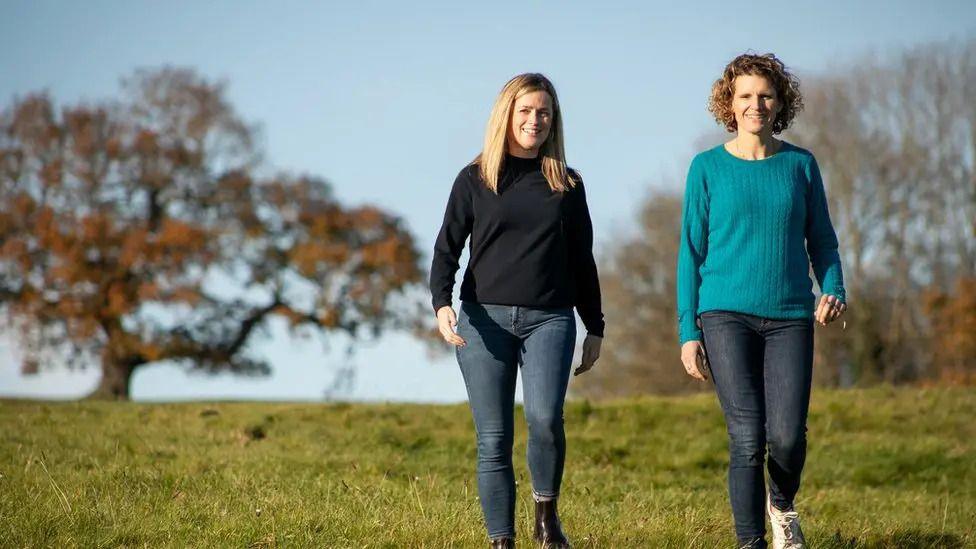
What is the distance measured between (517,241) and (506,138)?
0.56m

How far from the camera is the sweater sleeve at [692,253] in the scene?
589 cm

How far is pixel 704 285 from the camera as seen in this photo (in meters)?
5.91

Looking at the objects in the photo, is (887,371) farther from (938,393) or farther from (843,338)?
(938,393)

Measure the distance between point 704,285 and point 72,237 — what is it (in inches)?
1155

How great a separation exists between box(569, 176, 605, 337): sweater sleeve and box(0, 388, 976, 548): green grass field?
1370 millimetres

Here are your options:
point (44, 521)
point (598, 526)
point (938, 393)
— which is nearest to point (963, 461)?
point (938, 393)

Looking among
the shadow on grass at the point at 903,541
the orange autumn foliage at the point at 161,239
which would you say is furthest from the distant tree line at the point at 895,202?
the shadow on grass at the point at 903,541

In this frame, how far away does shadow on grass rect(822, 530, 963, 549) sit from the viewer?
7.34m

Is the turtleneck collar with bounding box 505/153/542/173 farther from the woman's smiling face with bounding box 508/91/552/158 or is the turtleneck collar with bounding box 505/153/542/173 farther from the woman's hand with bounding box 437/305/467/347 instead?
the woman's hand with bounding box 437/305/467/347

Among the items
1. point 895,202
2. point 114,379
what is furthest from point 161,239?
point 895,202

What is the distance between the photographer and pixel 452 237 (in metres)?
5.95

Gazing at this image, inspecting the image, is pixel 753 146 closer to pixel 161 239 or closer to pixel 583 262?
pixel 583 262

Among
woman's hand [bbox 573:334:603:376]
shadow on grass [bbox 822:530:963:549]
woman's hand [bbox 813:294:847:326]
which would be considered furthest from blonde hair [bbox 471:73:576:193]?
shadow on grass [bbox 822:530:963:549]

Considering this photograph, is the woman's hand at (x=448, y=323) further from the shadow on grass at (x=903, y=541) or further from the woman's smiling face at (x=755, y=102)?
the shadow on grass at (x=903, y=541)
